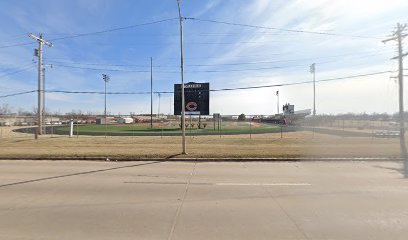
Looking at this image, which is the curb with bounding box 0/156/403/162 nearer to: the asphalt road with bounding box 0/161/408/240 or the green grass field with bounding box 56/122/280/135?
the asphalt road with bounding box 0/161/408/240

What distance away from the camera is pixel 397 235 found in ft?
15.4

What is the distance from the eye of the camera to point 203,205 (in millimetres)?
6449

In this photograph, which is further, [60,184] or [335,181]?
[335,181]

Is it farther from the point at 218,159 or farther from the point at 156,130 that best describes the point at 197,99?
the point at 218,159

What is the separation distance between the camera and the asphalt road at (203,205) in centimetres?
488

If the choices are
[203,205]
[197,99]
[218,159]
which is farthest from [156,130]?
[203,205]

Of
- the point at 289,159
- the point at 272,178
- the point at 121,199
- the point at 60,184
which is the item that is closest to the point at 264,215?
the point at 121,199

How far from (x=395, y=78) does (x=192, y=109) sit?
1905 centimetres

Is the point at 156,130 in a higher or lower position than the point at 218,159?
higher

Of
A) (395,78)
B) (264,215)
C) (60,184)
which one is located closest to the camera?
(264,215)

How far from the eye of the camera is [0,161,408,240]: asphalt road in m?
4.88

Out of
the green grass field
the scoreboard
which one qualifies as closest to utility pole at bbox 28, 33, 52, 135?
the green grass field

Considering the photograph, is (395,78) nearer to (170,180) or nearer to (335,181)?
(335,181)

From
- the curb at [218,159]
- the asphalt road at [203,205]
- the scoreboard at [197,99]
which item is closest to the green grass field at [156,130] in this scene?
the scoreboard at [197,99]
